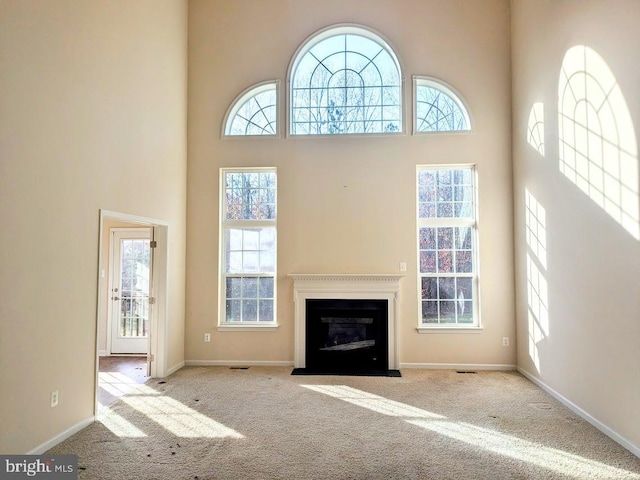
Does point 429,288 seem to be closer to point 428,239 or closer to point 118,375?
point 428,239

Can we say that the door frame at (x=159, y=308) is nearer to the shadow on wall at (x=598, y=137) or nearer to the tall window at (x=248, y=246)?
the tall window at (x=248, y=246)

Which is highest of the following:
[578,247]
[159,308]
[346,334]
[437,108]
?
[437,108]

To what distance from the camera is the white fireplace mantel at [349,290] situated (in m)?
5.18

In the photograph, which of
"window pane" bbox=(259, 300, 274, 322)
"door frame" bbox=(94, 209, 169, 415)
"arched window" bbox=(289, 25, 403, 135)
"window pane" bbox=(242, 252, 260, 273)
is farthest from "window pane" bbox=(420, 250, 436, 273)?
"door frame" bbox=(94, 209, 169, 415)

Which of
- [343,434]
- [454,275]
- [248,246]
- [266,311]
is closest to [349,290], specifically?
[266,311]

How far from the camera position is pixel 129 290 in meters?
6.20

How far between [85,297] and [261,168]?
282 cm

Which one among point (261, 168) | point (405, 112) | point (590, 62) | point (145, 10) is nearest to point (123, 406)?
point (261, 168)

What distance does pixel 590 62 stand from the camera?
3.45 metres

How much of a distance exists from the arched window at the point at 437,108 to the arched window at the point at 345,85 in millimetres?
273

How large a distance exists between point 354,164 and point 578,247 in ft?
9.17

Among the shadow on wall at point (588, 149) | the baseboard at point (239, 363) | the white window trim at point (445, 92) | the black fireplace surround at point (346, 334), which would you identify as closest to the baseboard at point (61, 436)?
the baseboard at point (239, 363)

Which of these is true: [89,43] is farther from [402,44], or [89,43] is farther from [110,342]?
[110,342]
